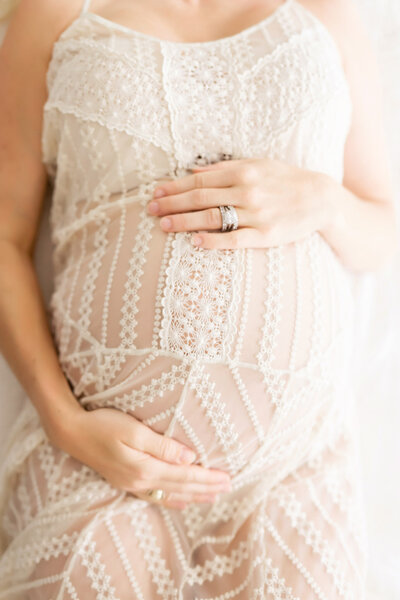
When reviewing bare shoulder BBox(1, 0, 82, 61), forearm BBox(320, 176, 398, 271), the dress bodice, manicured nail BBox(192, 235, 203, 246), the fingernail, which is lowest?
the fingernail

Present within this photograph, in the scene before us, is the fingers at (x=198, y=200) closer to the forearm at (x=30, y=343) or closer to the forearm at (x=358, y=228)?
the forearm at (x=358, y=228)

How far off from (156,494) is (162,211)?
1.52 ft

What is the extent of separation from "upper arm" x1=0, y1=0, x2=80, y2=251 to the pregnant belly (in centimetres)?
19

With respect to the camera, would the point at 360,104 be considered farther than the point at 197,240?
Yes

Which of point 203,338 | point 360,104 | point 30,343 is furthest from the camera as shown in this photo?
point 360,104

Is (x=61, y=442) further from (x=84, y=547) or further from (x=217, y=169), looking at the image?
(x=217, y=169)

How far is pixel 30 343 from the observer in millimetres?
973

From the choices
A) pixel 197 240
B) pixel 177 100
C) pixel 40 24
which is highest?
pixel 40 24

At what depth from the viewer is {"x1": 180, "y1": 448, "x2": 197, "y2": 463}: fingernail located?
0.89 m

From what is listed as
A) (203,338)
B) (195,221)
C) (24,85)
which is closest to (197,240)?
(195,221)

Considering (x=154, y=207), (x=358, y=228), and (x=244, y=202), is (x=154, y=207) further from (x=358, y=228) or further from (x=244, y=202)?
(x=358, y=228)

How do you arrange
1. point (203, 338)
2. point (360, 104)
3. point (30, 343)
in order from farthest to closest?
point (360, 104) < point (30, 343) < point (203, 338)

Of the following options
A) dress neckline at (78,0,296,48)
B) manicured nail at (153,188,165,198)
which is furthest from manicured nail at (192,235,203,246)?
dress neckline at (78,0,296,48)

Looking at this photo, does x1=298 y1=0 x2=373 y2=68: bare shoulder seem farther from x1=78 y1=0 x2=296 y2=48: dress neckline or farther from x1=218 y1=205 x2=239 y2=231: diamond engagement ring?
x1=218 y1=205 x2=239 y2=231: diamond engagement ring
